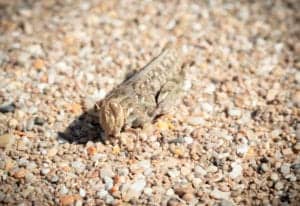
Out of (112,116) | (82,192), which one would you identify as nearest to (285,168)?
(112,116)

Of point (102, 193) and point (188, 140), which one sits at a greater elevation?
point (188, 140)

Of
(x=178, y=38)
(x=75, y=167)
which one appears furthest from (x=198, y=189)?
(x=178, y=38)

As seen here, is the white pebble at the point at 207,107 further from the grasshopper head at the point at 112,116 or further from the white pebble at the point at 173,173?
the grasshopper head at the point at 112,116

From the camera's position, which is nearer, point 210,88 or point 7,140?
Result: point 7,140

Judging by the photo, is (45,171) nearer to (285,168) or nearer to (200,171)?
(200,171)

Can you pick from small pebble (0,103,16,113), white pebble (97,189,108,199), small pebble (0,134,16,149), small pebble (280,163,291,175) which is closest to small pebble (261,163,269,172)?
small pebble (280,163,291,175)

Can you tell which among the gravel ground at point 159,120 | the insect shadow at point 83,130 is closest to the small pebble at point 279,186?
the gravel ground at point 159,120
